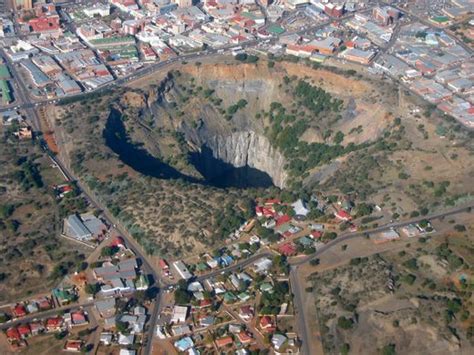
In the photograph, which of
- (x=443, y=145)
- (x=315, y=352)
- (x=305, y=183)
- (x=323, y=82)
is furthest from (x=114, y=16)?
(x=315, y=352)

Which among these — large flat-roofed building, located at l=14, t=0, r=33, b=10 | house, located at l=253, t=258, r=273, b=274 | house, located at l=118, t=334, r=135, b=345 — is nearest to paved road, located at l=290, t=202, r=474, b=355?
house, located at l=253, t=258, r=273, b=274

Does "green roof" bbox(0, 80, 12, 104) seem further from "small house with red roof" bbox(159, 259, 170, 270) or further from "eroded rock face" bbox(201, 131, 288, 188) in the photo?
"small house with red roof" bbox(159, 259, 170, 270)

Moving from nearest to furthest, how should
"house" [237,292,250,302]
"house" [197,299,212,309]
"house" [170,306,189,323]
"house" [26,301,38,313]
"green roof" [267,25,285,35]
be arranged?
1. "house" [170,306,189,323]
2. "house" [26,301,38,313]
3. "house" [197,299,212,309]
4. "house" [237,292,250,302]
5. "green roof" [267,25,285,35]

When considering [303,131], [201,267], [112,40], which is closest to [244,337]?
[201,267]

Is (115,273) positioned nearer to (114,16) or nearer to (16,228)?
(16,228)

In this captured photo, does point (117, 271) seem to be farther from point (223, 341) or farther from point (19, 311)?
point (223, 341)

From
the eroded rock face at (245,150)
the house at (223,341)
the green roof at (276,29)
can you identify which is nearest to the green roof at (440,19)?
the green roof at (276,29)
